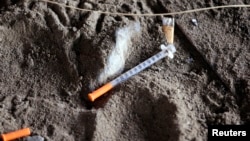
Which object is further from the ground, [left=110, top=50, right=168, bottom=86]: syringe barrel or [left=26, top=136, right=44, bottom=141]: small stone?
[left=110, top=50, right=168, bottom=86]: syringe barrel

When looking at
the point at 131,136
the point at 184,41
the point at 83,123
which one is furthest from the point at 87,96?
the point at 184,41

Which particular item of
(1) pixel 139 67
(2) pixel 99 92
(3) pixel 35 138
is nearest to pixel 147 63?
(1) pixel 139 67

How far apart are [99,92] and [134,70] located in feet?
0.57

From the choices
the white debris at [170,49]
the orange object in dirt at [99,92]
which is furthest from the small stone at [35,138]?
the white debris at [170,49]

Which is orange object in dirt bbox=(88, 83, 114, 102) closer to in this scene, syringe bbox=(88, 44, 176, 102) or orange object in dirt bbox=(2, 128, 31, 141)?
syringe bbox=(88, 44, 176, 102)

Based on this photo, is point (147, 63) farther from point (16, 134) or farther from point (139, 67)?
point (16, 134)

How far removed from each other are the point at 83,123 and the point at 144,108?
23 centimetres

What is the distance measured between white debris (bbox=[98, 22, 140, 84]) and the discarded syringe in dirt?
0.14 ft

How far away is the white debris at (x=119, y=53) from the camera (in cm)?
159

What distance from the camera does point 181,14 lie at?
69.0 inches

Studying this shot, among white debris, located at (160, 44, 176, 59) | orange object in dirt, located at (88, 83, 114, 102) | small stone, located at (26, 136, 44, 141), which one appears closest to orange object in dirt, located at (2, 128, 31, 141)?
small stone, located at (26, 136, 44, 141)

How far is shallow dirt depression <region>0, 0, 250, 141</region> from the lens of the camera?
145 cm

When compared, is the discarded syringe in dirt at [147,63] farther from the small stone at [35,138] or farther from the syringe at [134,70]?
the small stone at [35,138]

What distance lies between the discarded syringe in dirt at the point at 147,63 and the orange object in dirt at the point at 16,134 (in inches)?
10.3
